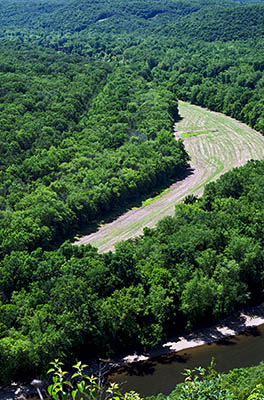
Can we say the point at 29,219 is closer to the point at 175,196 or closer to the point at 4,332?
the point at 4,332

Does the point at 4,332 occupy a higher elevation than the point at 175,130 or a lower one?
lower

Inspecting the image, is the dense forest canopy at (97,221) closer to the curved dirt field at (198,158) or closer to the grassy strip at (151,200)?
the grassy strip at (151,200)

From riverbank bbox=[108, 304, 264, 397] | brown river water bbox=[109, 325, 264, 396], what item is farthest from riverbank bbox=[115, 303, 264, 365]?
brown river water bbox=[109, 325, 264, 396]

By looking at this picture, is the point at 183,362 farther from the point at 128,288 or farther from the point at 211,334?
the point at 128,288

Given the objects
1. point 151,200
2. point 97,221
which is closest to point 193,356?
point 97,221

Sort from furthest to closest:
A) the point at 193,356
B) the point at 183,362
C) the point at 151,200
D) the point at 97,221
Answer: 1. the point at 151,200
2. the point at 97,221
3. the point at 193,356
4. the point at 183,362

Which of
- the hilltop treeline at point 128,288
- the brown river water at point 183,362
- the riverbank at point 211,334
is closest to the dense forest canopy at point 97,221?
the hilltop treeline at point 128,288

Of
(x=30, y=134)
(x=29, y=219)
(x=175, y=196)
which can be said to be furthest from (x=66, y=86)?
(x=29, y=219)
